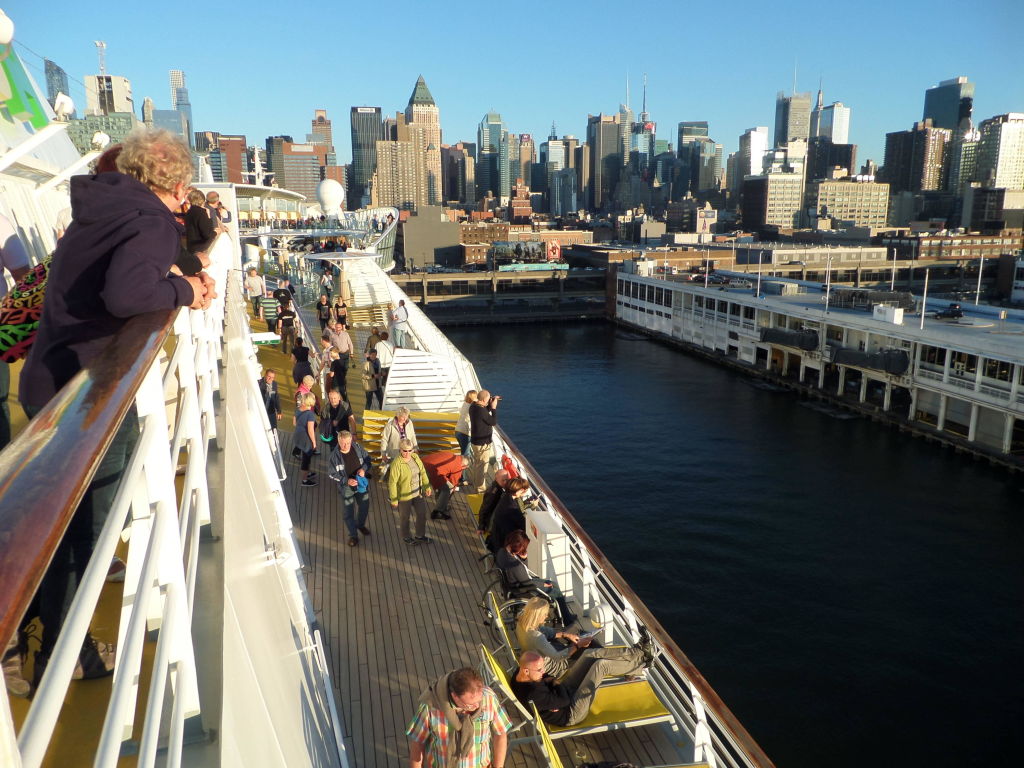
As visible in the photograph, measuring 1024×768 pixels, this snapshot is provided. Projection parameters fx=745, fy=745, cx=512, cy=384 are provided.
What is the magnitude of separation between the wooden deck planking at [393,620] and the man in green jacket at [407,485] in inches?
11.4

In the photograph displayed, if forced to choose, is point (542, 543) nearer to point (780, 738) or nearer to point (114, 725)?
point (114, 725)

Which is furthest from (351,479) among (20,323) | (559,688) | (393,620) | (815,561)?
(815,561)

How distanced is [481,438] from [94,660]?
6.82 m

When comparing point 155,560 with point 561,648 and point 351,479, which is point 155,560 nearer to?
point 561,648

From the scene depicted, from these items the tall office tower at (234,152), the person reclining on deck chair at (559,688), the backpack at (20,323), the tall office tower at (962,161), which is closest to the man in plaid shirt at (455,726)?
the person reclining on deck chair at (559,688)

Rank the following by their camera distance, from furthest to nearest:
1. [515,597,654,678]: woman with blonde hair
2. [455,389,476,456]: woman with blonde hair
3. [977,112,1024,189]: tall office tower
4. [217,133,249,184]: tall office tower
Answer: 1. [977,112,1024,189]: tall office tower
2. [217,133,249,184]: tall office tower
3. [455,389,476,456]: woman with blonde hair
4. [515,597,654,678]: woman with blonde hair

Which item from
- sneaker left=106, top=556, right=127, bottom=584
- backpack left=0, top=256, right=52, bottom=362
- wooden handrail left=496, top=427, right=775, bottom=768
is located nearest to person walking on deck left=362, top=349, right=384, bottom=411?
wooden handrail left=496, top=427, right=775, bottom=768

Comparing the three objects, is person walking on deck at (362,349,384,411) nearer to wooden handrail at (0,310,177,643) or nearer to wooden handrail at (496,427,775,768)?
wooden handrail at (496,427,775,768)

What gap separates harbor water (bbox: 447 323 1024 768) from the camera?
1089 cm

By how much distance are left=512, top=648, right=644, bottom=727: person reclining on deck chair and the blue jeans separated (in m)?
2.79

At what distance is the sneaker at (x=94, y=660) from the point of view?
1.58 meters

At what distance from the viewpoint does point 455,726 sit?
3424 millimetres

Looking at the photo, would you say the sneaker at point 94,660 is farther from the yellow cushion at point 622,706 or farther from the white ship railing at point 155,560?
the yellow cushion at point 622,706

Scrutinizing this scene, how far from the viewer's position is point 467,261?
8312cm
